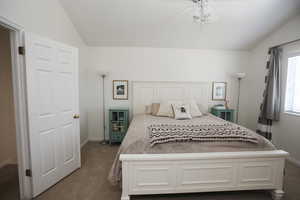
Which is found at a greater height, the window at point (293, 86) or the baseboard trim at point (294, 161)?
the window at point (293, 86)

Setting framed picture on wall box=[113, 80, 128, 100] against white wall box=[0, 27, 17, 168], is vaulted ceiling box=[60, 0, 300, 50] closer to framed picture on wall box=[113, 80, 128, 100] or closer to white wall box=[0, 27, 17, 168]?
framed picture on wall box=[113, 80, 128, 100]

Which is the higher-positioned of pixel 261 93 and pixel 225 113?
pixel 261 93

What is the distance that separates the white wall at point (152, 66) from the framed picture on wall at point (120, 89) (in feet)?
0.32

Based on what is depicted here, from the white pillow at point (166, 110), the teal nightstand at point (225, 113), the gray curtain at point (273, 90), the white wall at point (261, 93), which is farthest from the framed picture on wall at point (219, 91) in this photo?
the white pillow at point (166, 110)

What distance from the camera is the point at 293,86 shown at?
9.14 ft

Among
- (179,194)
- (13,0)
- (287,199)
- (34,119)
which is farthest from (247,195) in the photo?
(13,0)

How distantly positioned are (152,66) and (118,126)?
1.64 metres

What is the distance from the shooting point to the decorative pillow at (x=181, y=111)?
116 inches

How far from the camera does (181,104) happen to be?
316 cm

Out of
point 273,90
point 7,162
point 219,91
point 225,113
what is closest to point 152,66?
point 219,91

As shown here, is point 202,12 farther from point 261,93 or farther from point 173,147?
point 261,93

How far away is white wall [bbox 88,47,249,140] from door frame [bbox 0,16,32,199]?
1.89 meters

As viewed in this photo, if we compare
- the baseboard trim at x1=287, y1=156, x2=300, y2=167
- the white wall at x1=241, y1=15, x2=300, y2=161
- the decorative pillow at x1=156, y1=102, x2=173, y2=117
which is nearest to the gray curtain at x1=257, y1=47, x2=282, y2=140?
the white wall at x1=241, y1=15, x2=300, y2=161

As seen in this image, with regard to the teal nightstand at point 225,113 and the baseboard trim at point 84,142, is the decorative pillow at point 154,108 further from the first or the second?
the baseboard trim at point 84,142
